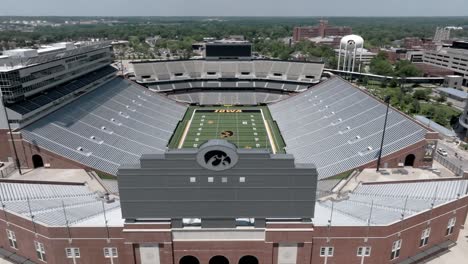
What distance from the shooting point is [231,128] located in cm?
5619

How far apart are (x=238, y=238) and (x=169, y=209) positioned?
501 cm

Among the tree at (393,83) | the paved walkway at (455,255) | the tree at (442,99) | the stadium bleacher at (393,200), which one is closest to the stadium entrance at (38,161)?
the stadium bleacher at (393,200)

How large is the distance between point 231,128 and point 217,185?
117ft

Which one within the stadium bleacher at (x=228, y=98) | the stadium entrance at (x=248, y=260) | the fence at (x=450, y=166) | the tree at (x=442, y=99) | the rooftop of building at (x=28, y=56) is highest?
the rooftop of building at (x=28, y=56)

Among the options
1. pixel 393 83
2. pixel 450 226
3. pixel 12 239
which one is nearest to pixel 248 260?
pixel 450 226

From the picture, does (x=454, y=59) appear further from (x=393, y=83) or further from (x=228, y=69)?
(x=228, y=69)

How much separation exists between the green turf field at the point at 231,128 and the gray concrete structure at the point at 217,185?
24.5 meters

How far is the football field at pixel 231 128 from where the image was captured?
49125mm

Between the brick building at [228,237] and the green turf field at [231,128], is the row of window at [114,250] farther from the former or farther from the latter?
the green turf field at [231,128]

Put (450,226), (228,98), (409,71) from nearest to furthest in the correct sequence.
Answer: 1. (450,226)
2. (228,98)
3. (409,71)

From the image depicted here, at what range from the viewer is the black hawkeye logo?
794 inches

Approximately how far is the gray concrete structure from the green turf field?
24.5m

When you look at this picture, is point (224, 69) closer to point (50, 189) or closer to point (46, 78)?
point (46, 78)

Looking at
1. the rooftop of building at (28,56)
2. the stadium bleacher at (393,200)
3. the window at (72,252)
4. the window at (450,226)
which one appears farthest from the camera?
the rooftop of building at (28,56)
